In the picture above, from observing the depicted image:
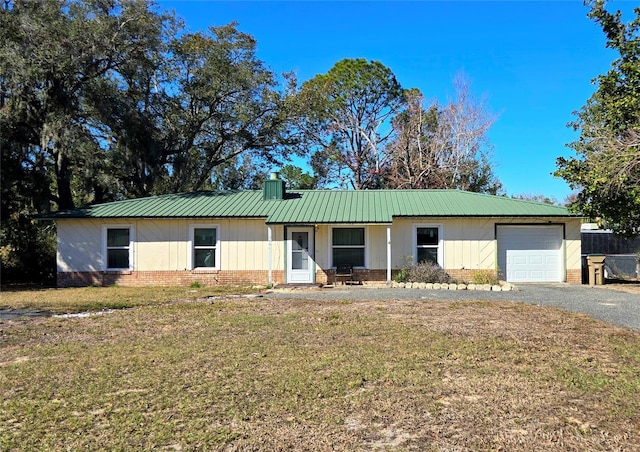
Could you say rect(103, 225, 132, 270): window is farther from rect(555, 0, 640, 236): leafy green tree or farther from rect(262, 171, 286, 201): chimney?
rect(555, 0, 640, 236): leafy green tree

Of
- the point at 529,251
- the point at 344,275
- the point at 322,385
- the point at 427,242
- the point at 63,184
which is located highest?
the point at 63,184

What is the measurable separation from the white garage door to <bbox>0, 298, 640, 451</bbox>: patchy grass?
28.9 feet

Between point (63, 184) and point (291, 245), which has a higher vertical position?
point (63, 184)

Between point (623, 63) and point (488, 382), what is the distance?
1429 centimetres

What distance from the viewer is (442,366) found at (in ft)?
19.0

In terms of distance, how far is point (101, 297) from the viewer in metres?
13.5

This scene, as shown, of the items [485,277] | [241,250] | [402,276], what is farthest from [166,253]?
[485,277]

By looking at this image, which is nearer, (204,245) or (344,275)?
(344,275)

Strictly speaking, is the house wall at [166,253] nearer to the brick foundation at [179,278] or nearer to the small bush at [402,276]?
the brick foundation at [179,278]

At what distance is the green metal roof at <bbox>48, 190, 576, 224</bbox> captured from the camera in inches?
657

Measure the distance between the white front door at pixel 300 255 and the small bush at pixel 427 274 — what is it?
138 inches

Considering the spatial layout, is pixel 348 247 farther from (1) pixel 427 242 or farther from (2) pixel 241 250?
(2) pixel 241 250

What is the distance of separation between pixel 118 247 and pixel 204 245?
3174 mm

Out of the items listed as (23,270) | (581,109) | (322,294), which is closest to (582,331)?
(322,294)
